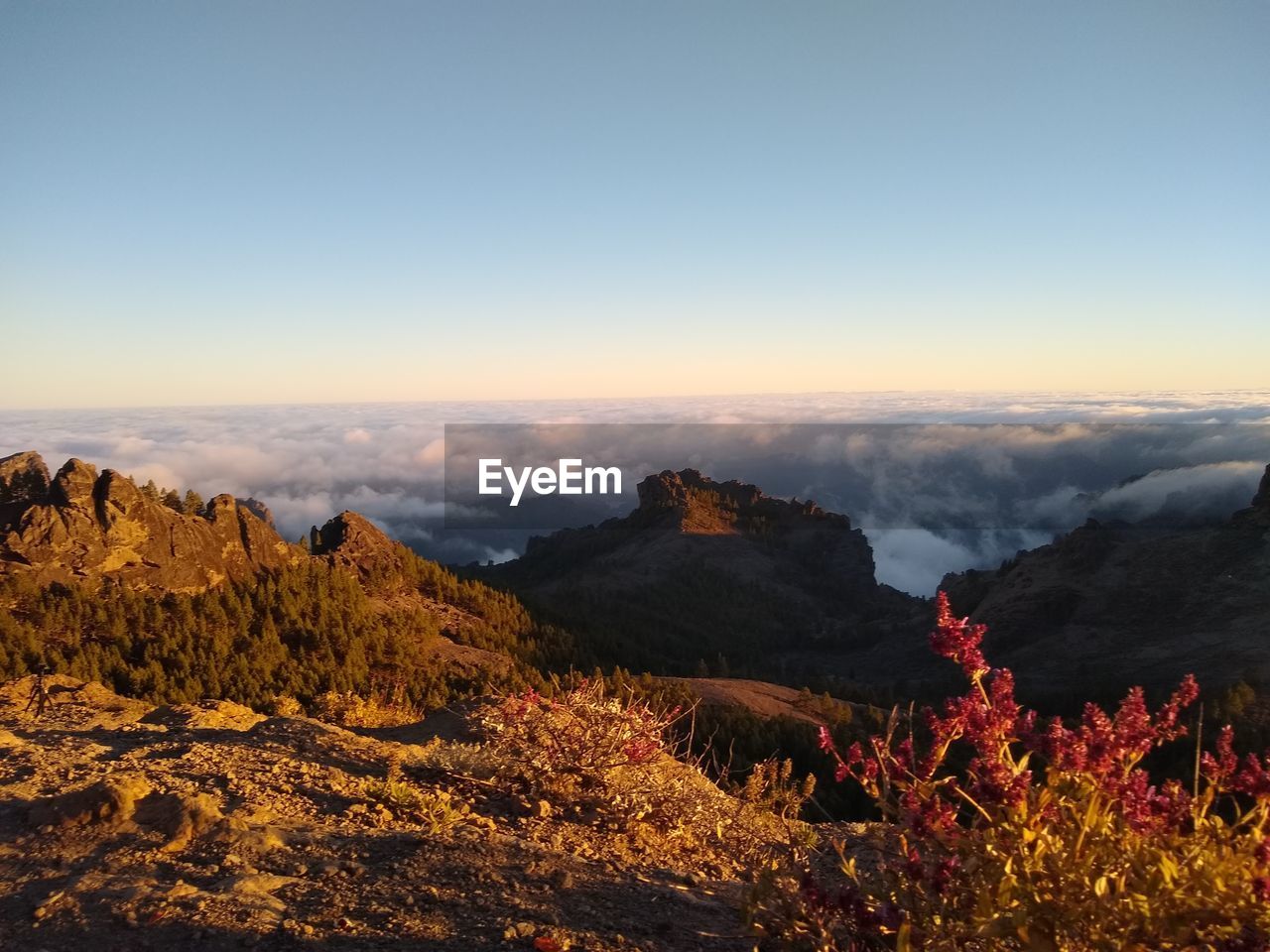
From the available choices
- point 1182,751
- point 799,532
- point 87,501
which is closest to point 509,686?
point 87,501

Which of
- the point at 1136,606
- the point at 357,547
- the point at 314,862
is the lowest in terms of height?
the point at 1136,606

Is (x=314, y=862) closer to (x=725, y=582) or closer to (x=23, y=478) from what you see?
(x=23, y=478)

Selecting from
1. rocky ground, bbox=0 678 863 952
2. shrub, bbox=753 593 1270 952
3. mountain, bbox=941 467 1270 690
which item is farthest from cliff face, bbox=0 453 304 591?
mountain, bbox=941 467 1270 690

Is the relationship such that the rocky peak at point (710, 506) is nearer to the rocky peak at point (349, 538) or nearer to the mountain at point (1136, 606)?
the mountain at point (1136, 606)

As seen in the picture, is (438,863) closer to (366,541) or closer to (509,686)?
(509,686)

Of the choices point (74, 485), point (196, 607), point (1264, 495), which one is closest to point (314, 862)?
point (196, 607)

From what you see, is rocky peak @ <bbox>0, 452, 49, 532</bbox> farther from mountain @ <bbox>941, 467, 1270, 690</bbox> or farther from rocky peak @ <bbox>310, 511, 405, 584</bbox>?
mountain @ <bbox>941, 467, 1270, 690</bbox>
